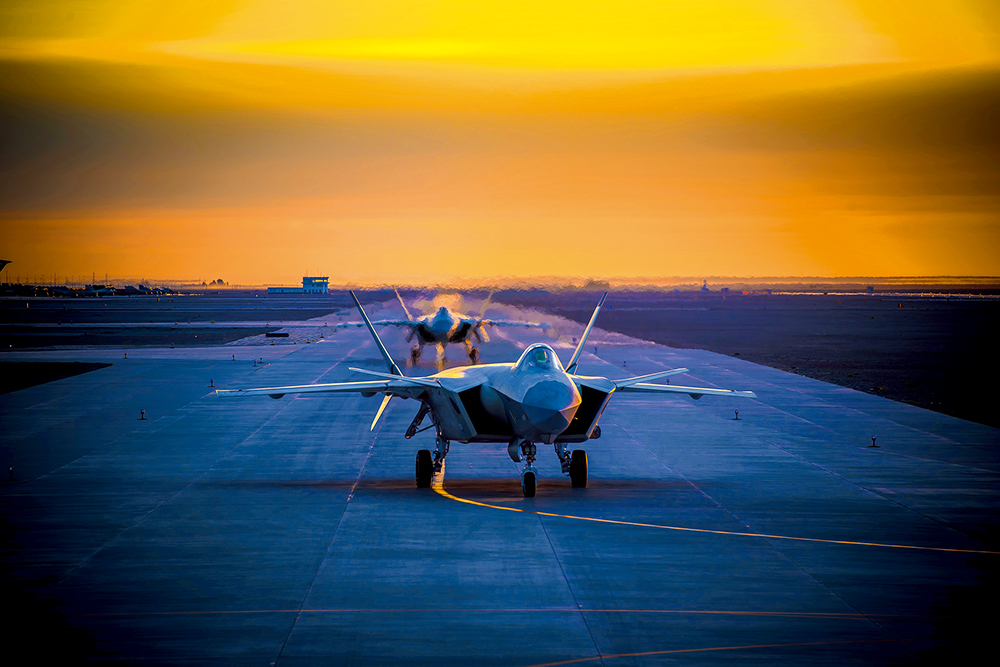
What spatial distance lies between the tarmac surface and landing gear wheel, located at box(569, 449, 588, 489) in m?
0.27

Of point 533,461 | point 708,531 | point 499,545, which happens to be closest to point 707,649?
point 499,545

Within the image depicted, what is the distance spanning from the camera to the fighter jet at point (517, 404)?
18062 millimetres

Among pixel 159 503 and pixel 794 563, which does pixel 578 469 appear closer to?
pixel 794 563

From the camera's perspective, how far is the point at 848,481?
20.9 meters

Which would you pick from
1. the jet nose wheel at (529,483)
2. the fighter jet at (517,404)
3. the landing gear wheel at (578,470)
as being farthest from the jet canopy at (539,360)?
the landing gear wheel at (578,470)

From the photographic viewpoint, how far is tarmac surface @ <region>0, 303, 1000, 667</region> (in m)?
11.0

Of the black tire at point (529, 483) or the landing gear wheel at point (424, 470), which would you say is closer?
the black tire at point (529, 483)

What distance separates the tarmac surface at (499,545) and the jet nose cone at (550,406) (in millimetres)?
1664

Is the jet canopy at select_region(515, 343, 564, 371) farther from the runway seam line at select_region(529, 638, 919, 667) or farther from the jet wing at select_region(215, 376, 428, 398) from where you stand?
the runway seam line at select_region(529, 638, 919, 667)

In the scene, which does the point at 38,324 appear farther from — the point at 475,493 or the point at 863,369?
the point at 475,493

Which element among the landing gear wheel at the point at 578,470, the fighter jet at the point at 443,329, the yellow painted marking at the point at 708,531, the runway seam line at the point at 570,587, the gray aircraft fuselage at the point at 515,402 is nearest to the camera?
the runway seam line at the point at 570,587

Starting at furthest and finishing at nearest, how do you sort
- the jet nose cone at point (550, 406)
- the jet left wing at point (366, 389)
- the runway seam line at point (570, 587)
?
the jet left wing at point (366, 389)
the jet nose cone at point (550, 406)
the runway seam line at point (570, 587)

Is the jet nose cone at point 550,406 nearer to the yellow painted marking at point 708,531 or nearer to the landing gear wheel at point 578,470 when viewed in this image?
the yellow painted marking at point 708,531

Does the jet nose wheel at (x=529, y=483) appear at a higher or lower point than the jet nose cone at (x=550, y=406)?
lower
